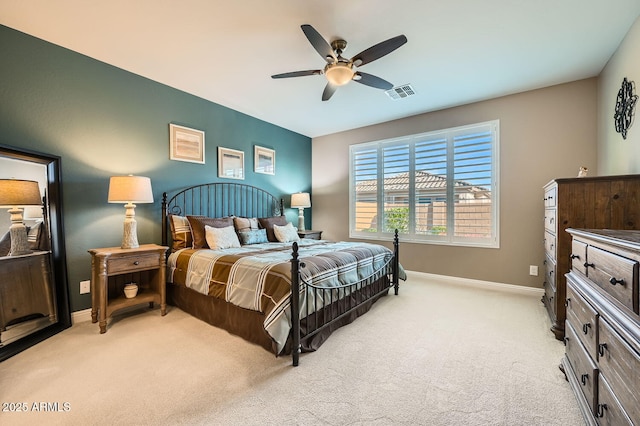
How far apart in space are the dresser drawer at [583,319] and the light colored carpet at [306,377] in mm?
460

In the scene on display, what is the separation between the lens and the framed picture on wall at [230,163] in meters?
4.18

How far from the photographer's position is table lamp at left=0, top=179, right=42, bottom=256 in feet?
7.36

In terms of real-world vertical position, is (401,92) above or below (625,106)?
above

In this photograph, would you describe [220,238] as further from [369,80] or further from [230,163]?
[369,80]

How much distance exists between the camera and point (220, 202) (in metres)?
4.18

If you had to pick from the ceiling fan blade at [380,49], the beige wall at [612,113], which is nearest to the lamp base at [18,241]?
the ceiling fan blade at [380,49]

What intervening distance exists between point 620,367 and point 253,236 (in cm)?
342

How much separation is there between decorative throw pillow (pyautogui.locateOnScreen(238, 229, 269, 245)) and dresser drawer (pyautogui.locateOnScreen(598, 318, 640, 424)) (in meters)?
3.31

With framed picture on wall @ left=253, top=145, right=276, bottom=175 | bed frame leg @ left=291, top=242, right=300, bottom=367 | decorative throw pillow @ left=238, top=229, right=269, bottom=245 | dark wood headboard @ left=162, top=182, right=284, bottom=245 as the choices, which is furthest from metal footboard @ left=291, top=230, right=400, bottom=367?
framed picture on wall @ left=253, top=145, right=276, bottom=175

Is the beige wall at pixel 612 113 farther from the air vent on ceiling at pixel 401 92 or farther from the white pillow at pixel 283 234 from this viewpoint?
the white pillow at pixel 283 234

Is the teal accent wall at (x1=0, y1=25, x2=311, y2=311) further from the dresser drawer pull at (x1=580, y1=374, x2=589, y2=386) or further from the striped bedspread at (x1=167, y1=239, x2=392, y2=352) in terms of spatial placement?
the dresser drawer pull at (x1=580, y1=374, x2=589, y2=386)

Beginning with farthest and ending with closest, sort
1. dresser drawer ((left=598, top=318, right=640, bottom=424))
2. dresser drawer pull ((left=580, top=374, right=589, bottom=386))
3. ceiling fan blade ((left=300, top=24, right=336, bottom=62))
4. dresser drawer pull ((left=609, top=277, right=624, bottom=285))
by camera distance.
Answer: ceiling fan blade ((left=300, top=24, right=336, bottom=62)) → dresser drawer pull ((left=580, top=374, right=589, bottom=386)) → dresser drawer pull ((left=609, top=277, right=624, bottom=285)) → dresser drawer ((left=598, top=318, right=640, bottom=424))

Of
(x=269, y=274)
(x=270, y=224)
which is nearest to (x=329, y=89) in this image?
(x=269, y=274)

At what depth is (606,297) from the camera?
1.21 meters
